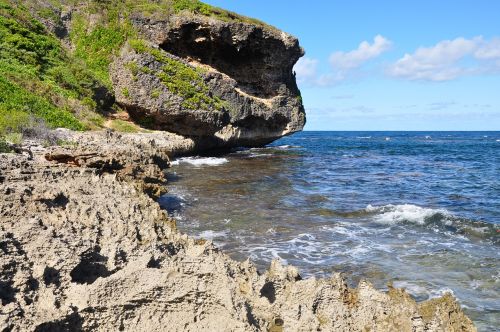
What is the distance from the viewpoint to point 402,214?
1480cm

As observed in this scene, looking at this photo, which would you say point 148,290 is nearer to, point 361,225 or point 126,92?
point 361,225

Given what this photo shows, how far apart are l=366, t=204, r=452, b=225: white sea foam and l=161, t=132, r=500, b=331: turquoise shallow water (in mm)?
35

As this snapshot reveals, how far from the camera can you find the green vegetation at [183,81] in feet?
92.3

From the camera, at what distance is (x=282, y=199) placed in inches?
677

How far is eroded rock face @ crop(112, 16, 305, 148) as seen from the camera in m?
27.9

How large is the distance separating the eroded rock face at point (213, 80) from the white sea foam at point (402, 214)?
52.0ft

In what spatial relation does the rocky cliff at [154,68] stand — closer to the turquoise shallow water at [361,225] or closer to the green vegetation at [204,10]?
the green vegetation at [204,10]

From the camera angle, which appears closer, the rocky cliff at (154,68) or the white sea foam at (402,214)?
the white sea foam at (402,214)

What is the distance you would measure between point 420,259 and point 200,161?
775 inches

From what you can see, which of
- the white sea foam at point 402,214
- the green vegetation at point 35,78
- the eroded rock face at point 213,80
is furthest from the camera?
the eroded rock face at point 213,80

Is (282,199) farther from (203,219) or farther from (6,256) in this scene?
(6,256)

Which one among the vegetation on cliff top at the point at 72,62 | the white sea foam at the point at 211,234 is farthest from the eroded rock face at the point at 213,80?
the white sea foam at the point at 211,234

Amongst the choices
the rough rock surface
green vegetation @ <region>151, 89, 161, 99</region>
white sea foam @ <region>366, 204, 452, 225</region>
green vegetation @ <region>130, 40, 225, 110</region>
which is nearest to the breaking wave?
white sea foam @ <region>366, 204, 452, 225</region>

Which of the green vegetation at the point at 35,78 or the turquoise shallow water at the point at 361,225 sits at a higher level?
the green vegetation at the point at 35,78
